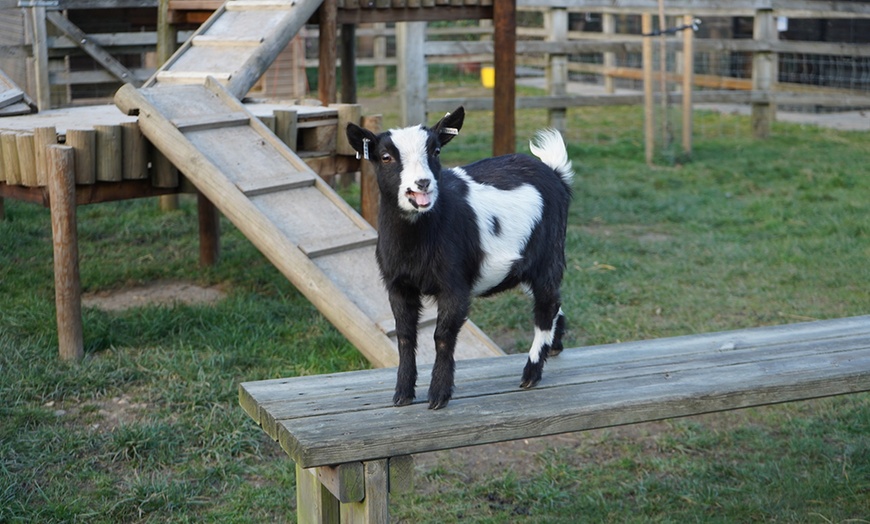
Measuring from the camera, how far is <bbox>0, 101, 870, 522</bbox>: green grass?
161 inches

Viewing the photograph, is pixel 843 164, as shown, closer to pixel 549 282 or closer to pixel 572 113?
pixel 572 113

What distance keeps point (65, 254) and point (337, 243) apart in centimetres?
150

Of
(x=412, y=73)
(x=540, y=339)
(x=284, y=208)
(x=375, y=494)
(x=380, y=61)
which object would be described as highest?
(x=380, y=61)

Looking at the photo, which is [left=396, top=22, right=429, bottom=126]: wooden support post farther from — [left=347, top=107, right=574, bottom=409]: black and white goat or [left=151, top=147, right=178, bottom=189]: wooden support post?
[left=347, top=107, right=574, bottom=409]: black and white goat

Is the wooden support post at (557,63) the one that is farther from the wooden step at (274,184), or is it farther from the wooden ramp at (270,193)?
the wooden step at (274,184)

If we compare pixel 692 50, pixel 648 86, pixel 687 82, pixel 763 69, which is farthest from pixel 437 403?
pixel 763 69

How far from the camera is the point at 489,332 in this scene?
6012mm

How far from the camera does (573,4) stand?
11992 millimetres

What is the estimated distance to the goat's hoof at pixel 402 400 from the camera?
3.11 metres

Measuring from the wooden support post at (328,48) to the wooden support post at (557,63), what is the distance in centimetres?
459

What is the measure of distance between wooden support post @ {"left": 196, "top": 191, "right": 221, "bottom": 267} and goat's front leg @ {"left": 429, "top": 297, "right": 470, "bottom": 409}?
14.1ft

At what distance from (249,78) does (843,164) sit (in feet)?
23.3

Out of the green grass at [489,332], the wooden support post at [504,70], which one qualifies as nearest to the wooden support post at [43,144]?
the green grass at [489,332]

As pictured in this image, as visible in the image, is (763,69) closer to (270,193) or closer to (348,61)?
(348,61)
